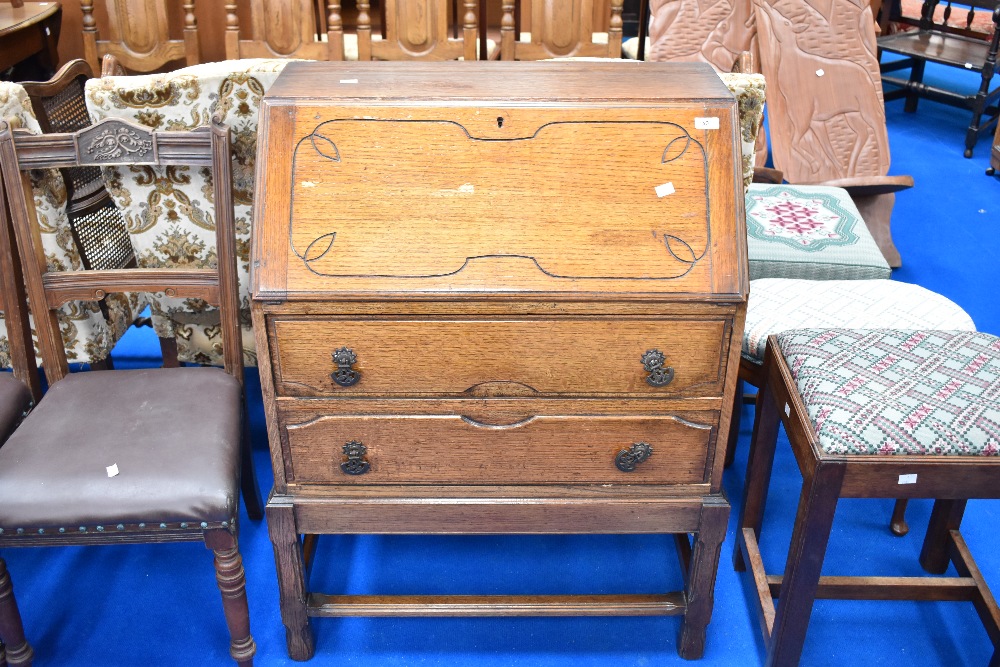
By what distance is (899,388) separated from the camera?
1.84 m

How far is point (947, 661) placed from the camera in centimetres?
219

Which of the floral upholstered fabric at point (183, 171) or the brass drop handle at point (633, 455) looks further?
the floral upholstered fabric at point (183, 171)

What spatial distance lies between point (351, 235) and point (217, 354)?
54.7 inches

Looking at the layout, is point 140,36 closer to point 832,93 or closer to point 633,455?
point 633,455

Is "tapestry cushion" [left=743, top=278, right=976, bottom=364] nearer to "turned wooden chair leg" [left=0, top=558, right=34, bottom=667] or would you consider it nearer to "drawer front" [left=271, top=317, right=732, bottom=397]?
"drawer front" [left=271, top=317, right=732, bottom=397]

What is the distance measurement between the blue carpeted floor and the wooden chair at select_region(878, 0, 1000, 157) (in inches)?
140

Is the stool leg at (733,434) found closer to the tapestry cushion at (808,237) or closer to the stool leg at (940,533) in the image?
the tapestry cushion at (808,237)

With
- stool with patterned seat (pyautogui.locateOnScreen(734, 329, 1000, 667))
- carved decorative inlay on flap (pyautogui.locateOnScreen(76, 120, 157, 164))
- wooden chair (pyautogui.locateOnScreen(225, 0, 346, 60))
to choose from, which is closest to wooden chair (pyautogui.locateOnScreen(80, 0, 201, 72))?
A: wooden chair (pyautogui.locateOnScreen(225, 0, 346, 60))

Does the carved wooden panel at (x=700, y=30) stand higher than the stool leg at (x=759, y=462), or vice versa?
the carved wooden panel at (x=700, y=30)

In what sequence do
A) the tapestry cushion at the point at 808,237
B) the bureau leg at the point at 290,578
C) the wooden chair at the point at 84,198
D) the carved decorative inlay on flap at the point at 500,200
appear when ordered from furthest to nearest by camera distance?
the tapestry cushion at the point at 808,237
the wooden chair at the point at 84,198
the bureau leg at the point at 290,578
the carved decorative inlay on flap at the point at 500,200

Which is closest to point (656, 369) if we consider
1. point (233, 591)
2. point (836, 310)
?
point (836, 310)

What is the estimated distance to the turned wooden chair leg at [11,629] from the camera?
77.0 inches

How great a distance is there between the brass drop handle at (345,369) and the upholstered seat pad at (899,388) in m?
0.94

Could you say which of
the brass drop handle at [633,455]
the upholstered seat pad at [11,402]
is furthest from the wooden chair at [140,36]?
the brass drop handle at [633,455]
